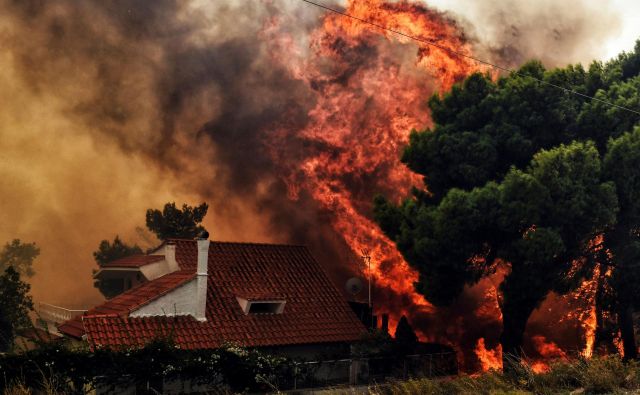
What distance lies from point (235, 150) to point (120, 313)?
3779cm

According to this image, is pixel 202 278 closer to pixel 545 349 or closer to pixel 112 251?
pixel 545 349

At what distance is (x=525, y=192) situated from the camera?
90.6ft

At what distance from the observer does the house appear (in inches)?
1088

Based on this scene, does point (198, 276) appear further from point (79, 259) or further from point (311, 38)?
point (79, 259)

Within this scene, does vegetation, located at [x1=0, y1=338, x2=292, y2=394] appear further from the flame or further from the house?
the flame

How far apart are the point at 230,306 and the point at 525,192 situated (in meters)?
14.7

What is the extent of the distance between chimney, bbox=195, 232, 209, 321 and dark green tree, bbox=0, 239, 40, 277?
170ft

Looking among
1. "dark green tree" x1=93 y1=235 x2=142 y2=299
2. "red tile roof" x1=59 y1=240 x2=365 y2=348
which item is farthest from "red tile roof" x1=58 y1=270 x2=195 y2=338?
"dark green tree" x1=93 y1=235 x2=142 y2=299

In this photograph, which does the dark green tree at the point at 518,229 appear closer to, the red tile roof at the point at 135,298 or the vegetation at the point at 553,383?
the vegetation at the point at 553,383

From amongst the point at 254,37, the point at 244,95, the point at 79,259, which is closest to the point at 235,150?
the point at 244,95

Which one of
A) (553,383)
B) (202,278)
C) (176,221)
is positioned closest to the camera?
(553,383)

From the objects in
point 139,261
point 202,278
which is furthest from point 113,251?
point 202,278

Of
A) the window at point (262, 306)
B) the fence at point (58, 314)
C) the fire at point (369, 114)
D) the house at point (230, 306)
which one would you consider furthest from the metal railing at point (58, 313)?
the fire at point (369, 114)

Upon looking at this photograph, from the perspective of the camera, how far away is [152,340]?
24516mm
